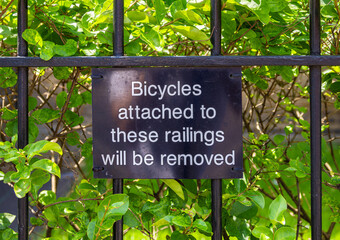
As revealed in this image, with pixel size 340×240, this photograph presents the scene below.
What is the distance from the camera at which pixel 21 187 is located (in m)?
1.07

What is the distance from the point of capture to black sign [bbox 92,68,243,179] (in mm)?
1164

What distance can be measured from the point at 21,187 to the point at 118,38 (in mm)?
476

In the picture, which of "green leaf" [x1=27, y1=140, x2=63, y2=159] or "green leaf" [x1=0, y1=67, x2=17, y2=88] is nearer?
"green leaf" [x1=27, y1=140, x2=63, y2=159]

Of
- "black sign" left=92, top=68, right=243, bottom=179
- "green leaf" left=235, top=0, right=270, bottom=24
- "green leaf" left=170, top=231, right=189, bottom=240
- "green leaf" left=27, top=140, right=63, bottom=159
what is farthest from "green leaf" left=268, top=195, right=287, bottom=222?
"green leaf" left=27, top=140, right=63, bottom=159

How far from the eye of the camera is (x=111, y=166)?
1173mm

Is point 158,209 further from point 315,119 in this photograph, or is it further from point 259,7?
point 259,7

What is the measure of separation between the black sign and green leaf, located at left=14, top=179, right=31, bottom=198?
0.21 m

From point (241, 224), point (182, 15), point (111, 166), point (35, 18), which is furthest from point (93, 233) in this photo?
point (35, 18)

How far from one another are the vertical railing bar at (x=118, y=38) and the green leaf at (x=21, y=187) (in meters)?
0.24

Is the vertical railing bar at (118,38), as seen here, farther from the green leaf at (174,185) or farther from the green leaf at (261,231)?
the green leaf at (261,231)

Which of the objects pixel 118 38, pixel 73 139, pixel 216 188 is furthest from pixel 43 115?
pixel 216 188

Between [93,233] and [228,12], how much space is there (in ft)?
2.44

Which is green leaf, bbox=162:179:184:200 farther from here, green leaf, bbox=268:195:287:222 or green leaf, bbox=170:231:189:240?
green leaf, bbox=268:195:287:222

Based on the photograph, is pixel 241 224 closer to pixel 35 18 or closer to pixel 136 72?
pixel 136 72
